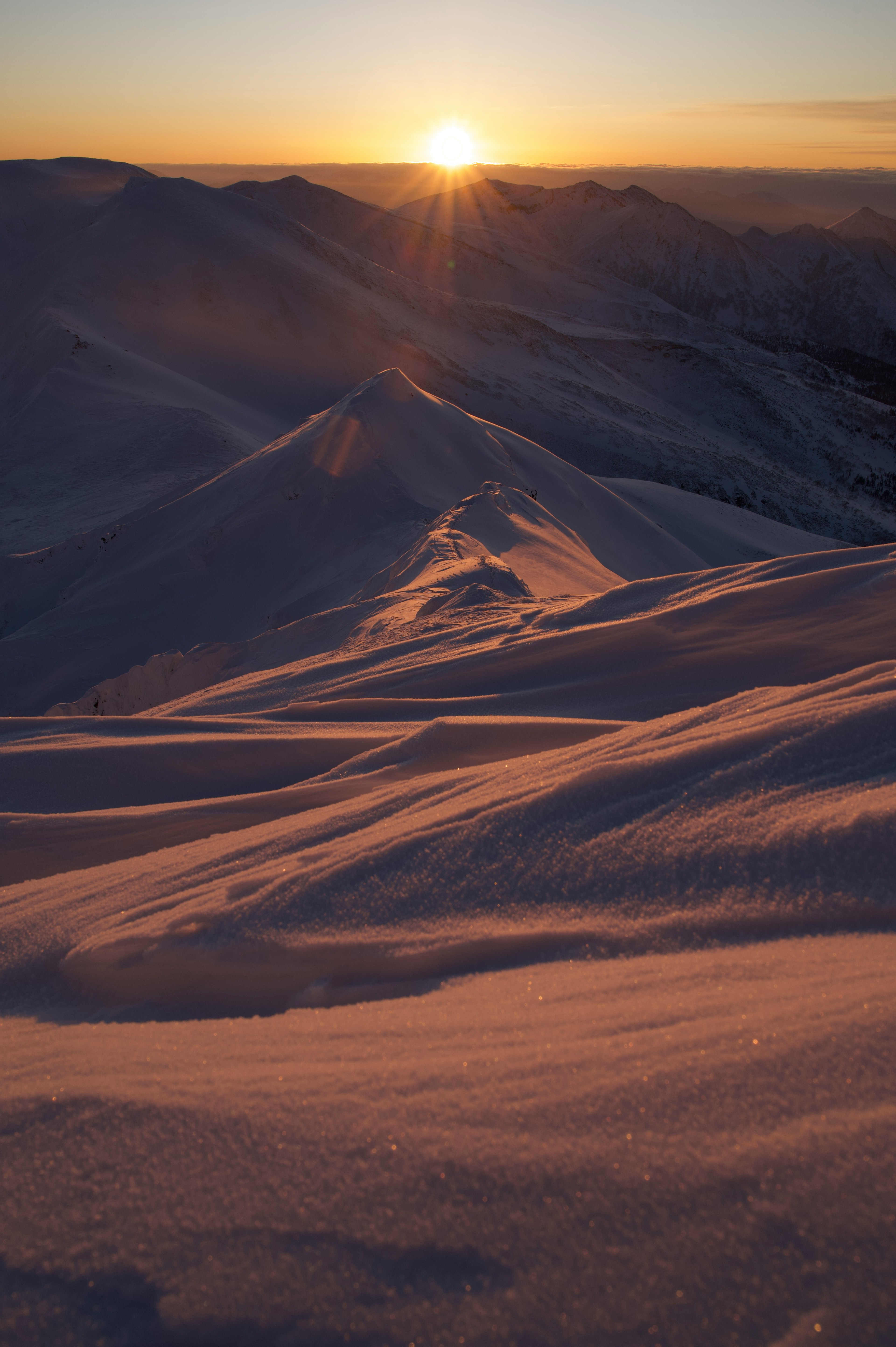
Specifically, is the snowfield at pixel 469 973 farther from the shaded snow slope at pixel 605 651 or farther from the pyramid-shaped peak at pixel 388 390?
the pyramid-shaped peak at pixel 388 390

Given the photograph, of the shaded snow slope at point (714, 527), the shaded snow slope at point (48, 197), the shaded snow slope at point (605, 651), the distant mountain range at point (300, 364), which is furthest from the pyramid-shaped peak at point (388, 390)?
the shaded snow slope at point (48, 197)

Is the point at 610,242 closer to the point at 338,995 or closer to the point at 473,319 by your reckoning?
the point at 473,319

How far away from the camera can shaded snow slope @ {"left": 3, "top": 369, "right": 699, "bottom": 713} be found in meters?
8.93

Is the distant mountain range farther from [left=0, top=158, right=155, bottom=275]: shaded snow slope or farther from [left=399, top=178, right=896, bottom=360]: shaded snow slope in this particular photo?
[left=399, top=178, right=896, bottom=360]: shaded snow slope

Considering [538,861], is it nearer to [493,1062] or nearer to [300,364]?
[493,1062]

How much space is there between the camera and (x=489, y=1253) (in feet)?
3.50

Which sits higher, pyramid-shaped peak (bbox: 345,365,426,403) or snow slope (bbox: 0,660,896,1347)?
pyramid-shaped peak (bbox: 345,365,426,403)

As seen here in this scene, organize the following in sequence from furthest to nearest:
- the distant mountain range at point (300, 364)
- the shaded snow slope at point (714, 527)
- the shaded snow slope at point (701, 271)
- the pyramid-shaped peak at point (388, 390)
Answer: the shaded snow slope at point (701, 271), the distant mountain range at point (300, 364), the shaded snow slope at point (714, 527), the pyramid-shaped peak at point (388, 390)

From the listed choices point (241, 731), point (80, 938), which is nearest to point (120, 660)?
point (241, 731)

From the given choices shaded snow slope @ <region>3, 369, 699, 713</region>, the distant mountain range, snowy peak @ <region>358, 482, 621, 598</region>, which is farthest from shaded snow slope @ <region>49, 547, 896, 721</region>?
the distant mountain range

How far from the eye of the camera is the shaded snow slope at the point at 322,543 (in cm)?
893

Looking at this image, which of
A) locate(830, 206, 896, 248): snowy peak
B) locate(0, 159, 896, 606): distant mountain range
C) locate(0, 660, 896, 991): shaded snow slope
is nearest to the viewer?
locate(0, 660, 896, 991): shaded snow slope

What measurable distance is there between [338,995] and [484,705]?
2.67 m

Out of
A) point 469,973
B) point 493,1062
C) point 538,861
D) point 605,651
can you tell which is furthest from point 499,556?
point 493,1062
